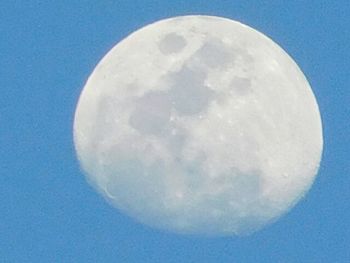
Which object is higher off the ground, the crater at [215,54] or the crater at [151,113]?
the crater at [215,54]

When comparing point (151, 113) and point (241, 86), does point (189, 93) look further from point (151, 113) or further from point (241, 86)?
point (241, 86)

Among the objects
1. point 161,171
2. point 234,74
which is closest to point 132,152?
point 161,171

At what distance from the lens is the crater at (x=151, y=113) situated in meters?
16.8

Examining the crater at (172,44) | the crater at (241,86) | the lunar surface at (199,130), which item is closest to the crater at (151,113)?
the lunar surface at (199,130)

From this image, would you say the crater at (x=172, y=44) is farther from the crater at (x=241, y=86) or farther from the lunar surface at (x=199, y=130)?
the crater at (x=241, y=86)

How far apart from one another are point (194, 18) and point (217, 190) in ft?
7.10

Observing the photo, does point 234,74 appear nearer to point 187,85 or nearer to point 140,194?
point 187,85

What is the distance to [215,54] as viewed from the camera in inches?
680

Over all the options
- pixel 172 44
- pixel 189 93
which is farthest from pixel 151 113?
pixel 172 44

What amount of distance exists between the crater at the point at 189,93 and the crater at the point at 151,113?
4.2 inches

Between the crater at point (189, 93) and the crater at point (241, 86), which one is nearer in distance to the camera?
the crater at point (189, 93)

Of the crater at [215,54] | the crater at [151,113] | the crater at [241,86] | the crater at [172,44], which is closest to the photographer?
the crater at [151,113]

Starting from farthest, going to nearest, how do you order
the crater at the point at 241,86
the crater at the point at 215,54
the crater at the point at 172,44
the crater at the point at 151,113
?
the crater at the point at 172,44 < the crater at the point at 215,54 < the crater at the point at 241,86 < the crater at the point at 151,113

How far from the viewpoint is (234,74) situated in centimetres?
1717
